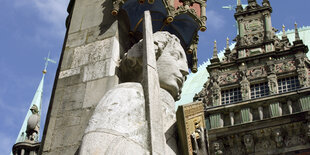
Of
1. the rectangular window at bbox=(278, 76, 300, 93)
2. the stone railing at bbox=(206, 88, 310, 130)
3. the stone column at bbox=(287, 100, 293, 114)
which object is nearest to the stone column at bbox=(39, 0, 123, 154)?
the stone railing at bbox=(206, 88, 310, 130)

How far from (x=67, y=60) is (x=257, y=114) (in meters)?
21.2

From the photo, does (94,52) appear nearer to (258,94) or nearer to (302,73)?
(302,73)

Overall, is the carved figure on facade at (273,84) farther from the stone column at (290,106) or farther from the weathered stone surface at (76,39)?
the weathered stone surface at (76,39)

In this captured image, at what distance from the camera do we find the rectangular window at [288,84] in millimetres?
26719

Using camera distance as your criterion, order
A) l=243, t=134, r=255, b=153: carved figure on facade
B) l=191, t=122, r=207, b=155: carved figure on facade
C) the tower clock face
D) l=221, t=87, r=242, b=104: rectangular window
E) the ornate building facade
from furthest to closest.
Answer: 1. the tower clock face
2. l=221, t=87, r=242, b=104: rectangular window
3. l=243, t=134, r=255, b=153: carved figure on facade
4. the ornate building facade
5. l=191, t=122, r=207, b=155: carved figure on facade

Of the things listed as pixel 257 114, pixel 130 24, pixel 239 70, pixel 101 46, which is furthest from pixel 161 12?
pixel 239 70

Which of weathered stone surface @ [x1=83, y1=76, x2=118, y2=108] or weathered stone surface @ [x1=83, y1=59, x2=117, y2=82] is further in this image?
weathered stone surface @ [x1=83, y1=59, x2=117, y2=82]

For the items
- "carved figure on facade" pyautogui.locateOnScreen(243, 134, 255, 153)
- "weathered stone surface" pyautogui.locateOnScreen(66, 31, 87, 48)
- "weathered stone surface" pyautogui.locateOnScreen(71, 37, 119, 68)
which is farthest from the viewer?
"carved figure on facade" pyautogui.locateOnScreen(243, 134, 255, 153)

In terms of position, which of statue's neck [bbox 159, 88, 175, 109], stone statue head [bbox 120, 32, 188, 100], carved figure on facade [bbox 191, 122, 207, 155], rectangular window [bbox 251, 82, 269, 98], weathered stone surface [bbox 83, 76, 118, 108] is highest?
rectangular window [bbox 251, 82, 269, 98]

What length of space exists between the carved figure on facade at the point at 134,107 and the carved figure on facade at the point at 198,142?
18 cm

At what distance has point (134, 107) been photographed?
411 centimetres

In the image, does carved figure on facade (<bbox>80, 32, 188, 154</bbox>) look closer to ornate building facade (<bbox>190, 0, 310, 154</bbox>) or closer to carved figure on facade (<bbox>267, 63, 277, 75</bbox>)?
ornate building facade (<bbox>190, 0, 310, 154</bbox>)

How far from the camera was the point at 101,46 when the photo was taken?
5.10 meters

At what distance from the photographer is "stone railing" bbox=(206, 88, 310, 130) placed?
24.9m
